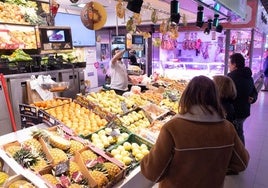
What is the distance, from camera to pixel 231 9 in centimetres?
602

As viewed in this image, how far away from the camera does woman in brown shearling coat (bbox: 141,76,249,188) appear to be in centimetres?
152

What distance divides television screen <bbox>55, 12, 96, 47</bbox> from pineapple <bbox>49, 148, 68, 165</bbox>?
22.8 feet

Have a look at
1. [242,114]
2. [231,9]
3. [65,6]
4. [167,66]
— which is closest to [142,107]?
[242,114]

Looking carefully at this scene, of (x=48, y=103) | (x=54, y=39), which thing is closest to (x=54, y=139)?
(x=48, y=103)

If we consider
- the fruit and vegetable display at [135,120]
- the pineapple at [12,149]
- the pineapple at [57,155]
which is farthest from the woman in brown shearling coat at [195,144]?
the fruit and vegetable display at [135,120]

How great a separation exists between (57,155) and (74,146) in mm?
241

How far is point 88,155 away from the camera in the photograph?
2.11m

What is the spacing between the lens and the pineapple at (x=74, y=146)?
86.4 inches

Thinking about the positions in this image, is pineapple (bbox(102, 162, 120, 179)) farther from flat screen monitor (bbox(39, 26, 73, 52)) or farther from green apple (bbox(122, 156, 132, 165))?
flat screen monitor (bbox(39, 26, 73, 52))

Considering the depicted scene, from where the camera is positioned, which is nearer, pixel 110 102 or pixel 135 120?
pixel 135 120

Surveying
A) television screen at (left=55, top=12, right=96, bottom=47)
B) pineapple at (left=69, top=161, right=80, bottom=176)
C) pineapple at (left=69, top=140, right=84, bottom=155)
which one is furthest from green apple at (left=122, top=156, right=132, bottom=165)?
television screen at (left=55, top=12, right=96, bottom=47)

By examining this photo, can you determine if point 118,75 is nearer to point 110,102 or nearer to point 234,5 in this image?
point 110,102

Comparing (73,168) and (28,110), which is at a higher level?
(28,110)

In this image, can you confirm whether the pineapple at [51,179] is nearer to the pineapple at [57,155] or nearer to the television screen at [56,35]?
the pineapple at [57,155]
